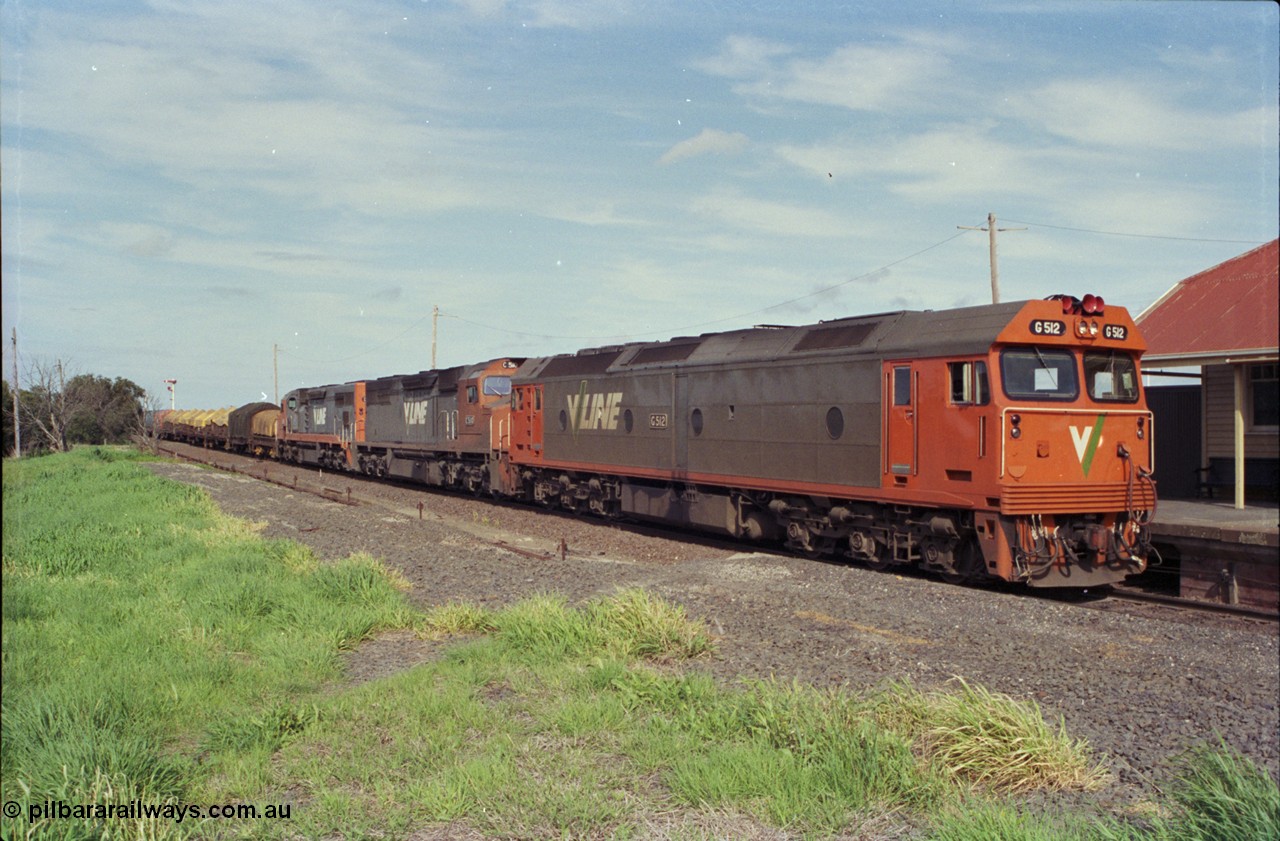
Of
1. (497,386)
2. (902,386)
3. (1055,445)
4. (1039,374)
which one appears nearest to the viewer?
(1055,445)

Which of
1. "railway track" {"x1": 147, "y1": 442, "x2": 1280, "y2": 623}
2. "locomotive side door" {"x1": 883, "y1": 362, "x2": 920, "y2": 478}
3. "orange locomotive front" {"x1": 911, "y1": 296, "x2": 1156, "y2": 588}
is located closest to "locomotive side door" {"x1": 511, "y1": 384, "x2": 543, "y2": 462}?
"railway track" {"x1": 147, "y1": 442, "x2": 1280, "y2": 623}

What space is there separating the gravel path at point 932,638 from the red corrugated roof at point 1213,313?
624 cm

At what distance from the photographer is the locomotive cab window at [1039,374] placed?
12492 mm

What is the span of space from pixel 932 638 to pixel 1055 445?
Result: 428 centimetres

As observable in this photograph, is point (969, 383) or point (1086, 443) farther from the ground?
point (969, 383)

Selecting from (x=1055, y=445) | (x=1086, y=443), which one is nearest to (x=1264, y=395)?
(x=1086, y=443)

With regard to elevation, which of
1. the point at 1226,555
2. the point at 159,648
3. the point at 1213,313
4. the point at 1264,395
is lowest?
the point at 159,648

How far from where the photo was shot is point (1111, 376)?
13.3 m

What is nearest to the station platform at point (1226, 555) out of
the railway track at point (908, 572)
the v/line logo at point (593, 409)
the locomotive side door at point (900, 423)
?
the railway track at point (908, 572)

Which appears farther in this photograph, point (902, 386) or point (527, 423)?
point (527, 423)

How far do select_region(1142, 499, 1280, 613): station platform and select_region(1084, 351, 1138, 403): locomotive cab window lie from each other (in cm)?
209

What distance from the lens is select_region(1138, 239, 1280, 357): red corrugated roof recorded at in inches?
640

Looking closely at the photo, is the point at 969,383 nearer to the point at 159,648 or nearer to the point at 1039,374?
the point at 1039,374

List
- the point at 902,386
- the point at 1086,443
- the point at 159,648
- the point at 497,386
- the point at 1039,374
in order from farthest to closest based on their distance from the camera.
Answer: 1. the point at 497,386
2. the point at 902,386
3. the point at 1086,443
4. the point at 1039,374
5. the point at 159,648
